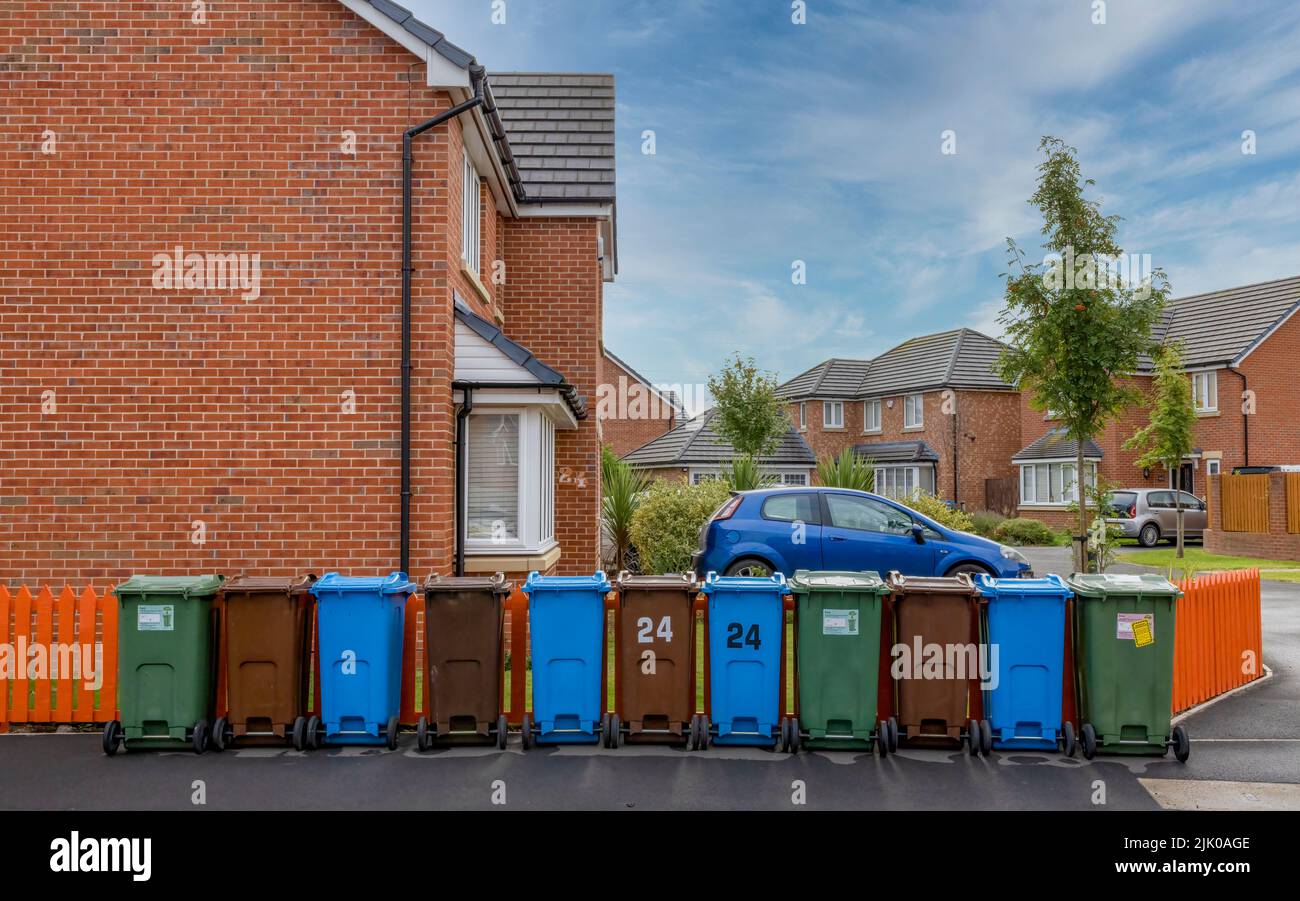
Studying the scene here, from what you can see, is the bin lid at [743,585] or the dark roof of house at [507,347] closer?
the bin lid at [743,585]

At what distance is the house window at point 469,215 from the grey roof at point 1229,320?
81.9 ft

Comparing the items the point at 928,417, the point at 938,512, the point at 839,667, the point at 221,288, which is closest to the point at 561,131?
the point at 221,288

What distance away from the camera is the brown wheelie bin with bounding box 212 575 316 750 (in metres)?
6.31

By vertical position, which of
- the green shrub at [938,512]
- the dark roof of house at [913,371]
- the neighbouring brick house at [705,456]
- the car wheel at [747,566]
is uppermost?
the dark roof of house at [913,371]

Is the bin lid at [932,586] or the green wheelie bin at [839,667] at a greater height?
the bin lid at [932,586]

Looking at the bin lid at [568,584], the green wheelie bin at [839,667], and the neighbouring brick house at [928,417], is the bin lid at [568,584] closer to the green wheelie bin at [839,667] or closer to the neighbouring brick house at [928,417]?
→ the green wheelie bin at [839,667]

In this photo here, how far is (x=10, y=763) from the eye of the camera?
605 centimetres

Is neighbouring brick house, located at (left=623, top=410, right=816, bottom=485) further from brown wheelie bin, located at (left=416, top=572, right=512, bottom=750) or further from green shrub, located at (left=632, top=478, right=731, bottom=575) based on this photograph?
brown wheelie bin, located at (left=416, top=572, right=512, bottom=750)

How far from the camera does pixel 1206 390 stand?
97.7ft

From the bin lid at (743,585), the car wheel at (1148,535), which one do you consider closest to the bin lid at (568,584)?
the bin lid at (743,585)

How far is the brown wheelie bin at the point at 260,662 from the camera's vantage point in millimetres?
6312

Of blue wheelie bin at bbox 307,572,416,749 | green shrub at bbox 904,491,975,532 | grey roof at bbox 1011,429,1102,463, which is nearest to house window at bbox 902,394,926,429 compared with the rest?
grey roof at bbox 1011,429,1102,463
